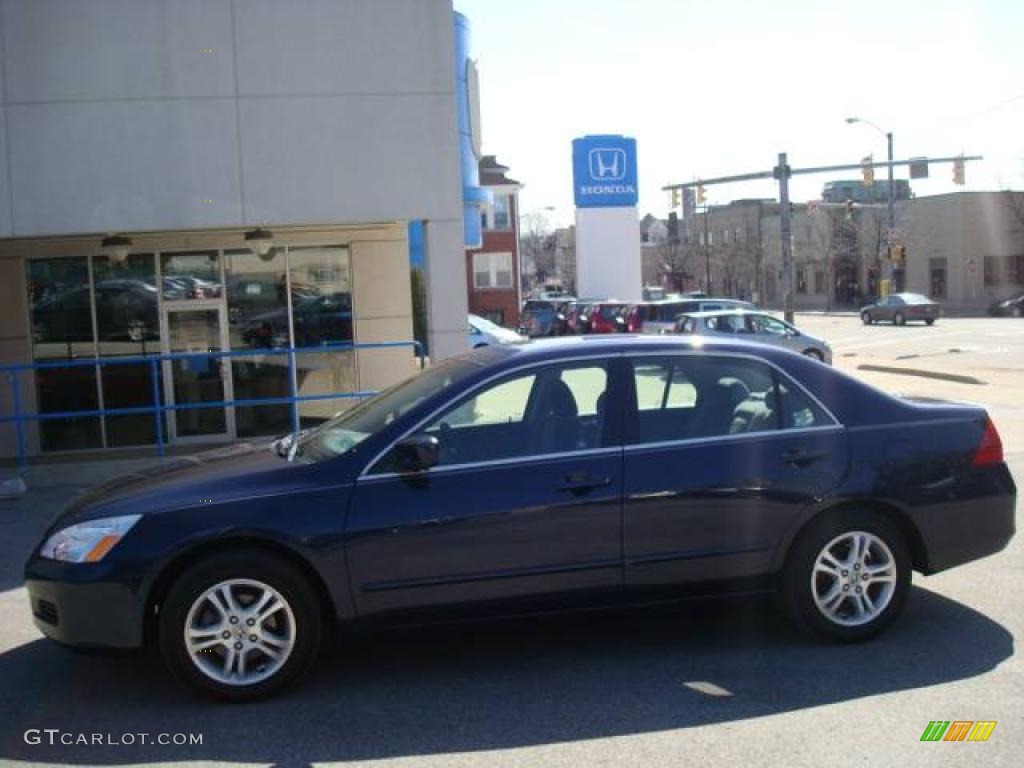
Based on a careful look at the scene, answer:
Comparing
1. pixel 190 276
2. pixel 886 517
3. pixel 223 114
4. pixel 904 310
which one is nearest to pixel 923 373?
pixel 190 276

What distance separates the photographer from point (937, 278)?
67875mm

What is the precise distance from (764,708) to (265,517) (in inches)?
90.6

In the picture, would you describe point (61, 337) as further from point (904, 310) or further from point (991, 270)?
point (991, 270)

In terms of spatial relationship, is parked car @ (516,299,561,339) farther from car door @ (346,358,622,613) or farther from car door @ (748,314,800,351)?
car door @ (346,358,622,613)

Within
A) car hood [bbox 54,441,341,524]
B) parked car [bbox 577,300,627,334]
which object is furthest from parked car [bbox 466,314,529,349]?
car hood [bbox 54,441,341,524]

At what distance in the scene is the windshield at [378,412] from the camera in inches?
201

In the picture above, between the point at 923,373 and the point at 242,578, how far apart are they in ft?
66.4

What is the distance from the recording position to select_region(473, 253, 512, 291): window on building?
52.4 metres

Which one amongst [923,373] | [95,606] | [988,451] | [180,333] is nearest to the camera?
[95,606]

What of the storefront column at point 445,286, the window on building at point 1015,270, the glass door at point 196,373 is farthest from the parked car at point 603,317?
the window on building at point 1015,270

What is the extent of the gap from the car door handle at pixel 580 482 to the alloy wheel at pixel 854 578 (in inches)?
46.1

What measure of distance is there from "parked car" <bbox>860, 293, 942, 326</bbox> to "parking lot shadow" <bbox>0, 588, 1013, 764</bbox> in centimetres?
4368

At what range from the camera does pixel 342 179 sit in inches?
479

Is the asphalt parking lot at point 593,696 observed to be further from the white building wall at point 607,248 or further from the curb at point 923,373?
the white building wall at point 607,248
